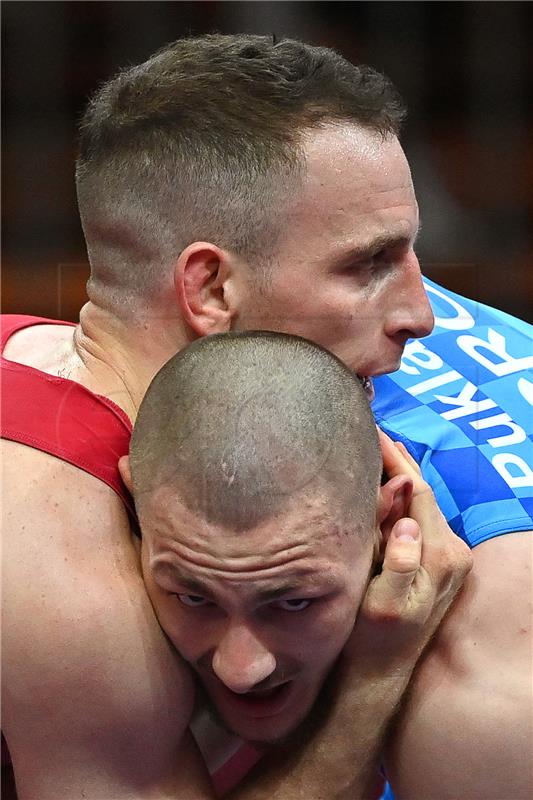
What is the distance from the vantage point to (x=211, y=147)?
4.08 feet

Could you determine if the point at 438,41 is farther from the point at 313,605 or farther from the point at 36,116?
the point at 313,605

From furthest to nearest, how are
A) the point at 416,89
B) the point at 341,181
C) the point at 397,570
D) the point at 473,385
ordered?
the point at 416,89 → the point at 473,385 → the point at 341,181 → the point at 397,570

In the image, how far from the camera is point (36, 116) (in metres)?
1.80

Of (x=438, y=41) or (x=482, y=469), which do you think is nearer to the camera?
(x=482, y=469)

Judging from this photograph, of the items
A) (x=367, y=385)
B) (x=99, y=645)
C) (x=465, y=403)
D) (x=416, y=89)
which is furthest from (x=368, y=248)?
(x=416, y=89)

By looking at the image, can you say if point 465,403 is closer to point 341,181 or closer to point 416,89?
point 341,181

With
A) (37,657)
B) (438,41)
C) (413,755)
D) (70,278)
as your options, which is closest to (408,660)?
(413,755)

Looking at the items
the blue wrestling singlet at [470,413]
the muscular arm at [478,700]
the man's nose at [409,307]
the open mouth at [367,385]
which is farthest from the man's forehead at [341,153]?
the muscular arm at [478,700]

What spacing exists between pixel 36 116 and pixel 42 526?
0.95 metres

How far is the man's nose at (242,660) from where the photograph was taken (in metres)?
1.00

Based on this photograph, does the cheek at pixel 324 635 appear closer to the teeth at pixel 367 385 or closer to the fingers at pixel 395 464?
the fingers at pixel 395 464

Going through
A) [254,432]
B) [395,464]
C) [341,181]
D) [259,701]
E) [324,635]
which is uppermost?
[341,181]

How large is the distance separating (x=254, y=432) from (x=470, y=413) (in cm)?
49

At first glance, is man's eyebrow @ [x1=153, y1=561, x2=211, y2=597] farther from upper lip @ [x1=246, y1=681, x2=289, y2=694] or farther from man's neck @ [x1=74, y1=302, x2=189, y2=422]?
man's neck @ [x1=74, y1=302, x2=189, y2=422]
